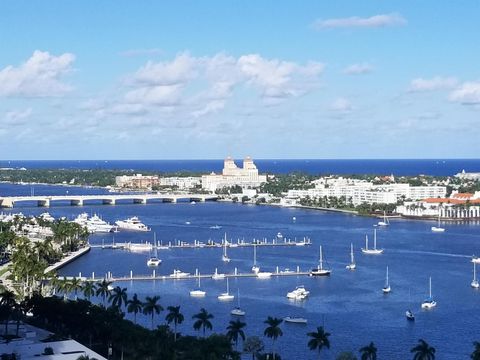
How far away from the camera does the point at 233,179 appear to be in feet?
380

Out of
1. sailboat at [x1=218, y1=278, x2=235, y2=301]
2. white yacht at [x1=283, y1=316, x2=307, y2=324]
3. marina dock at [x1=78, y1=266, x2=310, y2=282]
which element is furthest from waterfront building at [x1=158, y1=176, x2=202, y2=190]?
white yacht at [x1=283, y1=316, x2=307, y2=324]

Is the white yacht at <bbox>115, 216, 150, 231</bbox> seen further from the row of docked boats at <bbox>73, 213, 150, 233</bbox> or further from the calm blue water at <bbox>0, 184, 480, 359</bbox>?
the calm blue water at <bbox>0, 184, 480, 359</bbox>

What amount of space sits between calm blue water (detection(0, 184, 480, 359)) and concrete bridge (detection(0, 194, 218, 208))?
1999cm

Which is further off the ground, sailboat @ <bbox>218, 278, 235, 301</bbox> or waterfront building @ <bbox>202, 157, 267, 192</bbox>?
waterfront building @ <bbox>202, 157, 267, 192</bbox>

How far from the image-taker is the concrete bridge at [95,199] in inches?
3413

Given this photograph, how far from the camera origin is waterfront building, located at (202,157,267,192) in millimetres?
113562

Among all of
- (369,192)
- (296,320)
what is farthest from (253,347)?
(369,192)

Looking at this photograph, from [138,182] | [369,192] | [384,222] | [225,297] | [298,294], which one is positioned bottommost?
[225,297]

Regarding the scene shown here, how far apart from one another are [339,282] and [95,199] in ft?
188

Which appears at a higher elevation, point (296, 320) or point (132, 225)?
point (132, 225)

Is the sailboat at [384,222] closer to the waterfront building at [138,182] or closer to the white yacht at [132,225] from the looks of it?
the white yacht at [132,225]

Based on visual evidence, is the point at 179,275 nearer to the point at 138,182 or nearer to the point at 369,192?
the point at 369,192

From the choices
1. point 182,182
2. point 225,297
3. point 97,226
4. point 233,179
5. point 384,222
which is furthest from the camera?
point 182,182

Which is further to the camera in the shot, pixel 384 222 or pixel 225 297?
pixel 384 222
